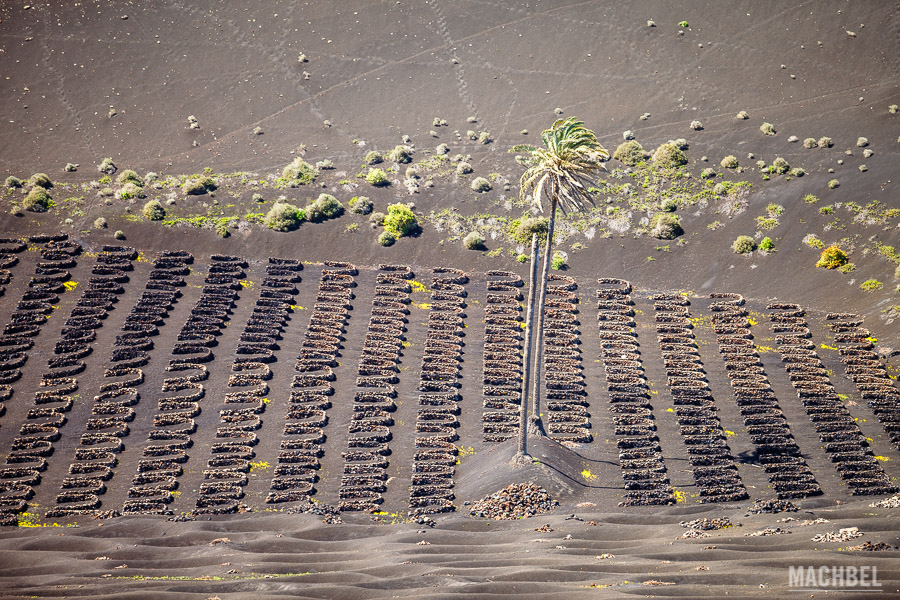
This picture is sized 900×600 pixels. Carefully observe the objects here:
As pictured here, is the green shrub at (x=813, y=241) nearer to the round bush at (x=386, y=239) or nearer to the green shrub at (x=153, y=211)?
the round bush at (x=386, y=239)

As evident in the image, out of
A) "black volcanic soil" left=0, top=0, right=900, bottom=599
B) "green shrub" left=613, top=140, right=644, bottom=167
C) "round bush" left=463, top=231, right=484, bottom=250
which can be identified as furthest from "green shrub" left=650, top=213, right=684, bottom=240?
"round bush" left=463, top=231, right=484, bottom=250

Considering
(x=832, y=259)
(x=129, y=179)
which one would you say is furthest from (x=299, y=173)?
(x=832, y=259)

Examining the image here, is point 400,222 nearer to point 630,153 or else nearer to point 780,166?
point 630,153

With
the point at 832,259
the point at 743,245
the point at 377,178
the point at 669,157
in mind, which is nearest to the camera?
the point at 832,259

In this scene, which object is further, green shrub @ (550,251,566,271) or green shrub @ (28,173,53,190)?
green shrub @ (28,173,53,190)

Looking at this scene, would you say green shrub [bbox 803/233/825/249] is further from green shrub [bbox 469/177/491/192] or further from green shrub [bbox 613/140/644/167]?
green shrub [bbox 469/177/491/192]

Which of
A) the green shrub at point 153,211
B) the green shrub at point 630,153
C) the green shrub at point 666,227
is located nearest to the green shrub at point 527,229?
→ the green shrub at point 666,227
